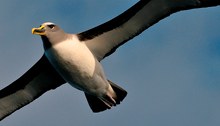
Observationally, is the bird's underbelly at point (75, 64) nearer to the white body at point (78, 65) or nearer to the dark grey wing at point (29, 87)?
the white body at point (78, 65)

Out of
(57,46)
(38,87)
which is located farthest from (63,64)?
(38,87)

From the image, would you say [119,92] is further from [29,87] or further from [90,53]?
[29,87]

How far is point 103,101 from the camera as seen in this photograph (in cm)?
2297

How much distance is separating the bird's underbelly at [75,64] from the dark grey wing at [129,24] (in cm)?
44

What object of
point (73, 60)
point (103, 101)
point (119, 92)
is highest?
point (73, 60)

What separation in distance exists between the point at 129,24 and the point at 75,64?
2.05 metres

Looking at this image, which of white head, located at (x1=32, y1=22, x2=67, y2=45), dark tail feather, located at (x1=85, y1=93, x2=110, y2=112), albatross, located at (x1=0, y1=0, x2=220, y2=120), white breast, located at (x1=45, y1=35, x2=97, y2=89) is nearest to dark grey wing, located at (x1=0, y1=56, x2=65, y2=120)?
albatross, located at (x1=0, y1=0, x2=220, y2=120)

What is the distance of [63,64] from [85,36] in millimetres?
1122

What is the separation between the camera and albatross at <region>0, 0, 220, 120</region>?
21578 millimetres

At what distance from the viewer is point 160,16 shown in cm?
2244

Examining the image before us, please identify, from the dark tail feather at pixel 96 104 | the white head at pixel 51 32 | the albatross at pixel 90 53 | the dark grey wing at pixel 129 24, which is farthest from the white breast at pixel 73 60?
the dark tail feather at pixel 96 104

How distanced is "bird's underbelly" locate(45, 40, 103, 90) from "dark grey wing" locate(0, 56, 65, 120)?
3.64 ft

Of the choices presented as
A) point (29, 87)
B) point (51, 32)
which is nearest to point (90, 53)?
point (51, 32)

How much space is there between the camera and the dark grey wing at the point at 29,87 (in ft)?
75.6
